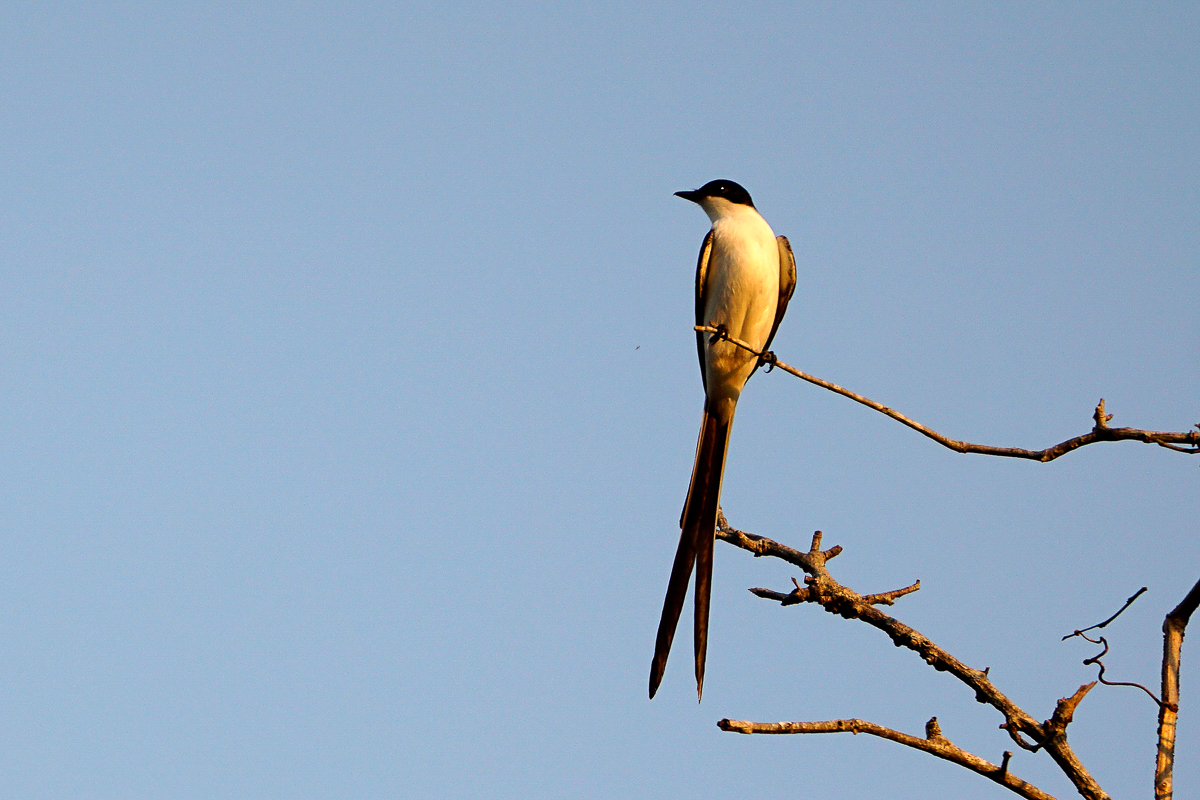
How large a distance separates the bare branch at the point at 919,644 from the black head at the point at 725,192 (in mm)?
2131

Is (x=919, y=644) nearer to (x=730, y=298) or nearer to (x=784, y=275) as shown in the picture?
(x=730, y=298)

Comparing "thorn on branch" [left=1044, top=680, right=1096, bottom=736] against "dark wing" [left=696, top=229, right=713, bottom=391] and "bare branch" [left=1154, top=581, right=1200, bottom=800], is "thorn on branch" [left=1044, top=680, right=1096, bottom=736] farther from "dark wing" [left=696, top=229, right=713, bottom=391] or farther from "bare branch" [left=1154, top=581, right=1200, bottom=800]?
"dark wing" [left=696, top=229, right=713, bottom=391]

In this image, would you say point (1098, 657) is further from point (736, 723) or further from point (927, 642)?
point (736, 723)

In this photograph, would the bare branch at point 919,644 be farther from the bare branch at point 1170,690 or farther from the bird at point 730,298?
the bird at point 730,298

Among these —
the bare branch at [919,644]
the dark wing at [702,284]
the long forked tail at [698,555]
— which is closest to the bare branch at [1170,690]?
the bare branch at [919,644]

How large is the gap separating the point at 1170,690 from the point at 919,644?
0.53 meters

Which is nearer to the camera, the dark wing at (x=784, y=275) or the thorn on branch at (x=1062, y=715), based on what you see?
the thorn on branch at (x=1062, y=715)

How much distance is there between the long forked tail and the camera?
2762 mm

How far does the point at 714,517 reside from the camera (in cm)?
330

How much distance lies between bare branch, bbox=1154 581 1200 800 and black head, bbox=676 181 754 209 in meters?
3.31

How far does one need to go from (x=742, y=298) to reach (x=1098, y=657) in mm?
2443

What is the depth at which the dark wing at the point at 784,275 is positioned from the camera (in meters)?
4.63

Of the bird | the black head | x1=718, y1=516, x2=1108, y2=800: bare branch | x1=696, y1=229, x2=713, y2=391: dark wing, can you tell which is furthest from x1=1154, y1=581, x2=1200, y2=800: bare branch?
the black head

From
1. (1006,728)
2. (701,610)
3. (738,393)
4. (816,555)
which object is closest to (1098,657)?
(1006,728)
